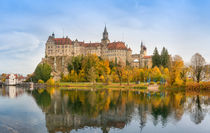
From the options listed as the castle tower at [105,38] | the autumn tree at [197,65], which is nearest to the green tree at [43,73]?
the castle tower at [105,38]

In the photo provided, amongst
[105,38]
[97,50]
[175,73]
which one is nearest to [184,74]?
[175,73]

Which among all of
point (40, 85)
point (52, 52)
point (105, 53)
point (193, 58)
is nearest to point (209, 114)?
point (193, 58)

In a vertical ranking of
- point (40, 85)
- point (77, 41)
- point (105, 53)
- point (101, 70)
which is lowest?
point (40, 85)

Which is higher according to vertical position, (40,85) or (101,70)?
(101,70)

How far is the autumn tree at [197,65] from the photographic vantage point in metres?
54.5

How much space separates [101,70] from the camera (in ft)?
235

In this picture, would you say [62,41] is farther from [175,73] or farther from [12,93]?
[175,73]

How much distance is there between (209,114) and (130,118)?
958 cm

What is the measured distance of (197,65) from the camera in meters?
55.3

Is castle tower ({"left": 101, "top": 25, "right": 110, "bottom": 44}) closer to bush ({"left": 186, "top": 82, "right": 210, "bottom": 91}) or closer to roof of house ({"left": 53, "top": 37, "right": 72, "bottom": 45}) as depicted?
roof of house ({"left": 53, "top": 37, "right": 72, "bottom": 45})

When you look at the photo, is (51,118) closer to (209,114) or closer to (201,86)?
(209,114)

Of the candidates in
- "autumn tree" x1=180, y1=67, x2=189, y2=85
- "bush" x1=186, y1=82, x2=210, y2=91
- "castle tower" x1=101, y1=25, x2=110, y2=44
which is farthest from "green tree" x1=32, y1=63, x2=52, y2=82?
"bush" x1=186, y1=82, x2=210, y2=91

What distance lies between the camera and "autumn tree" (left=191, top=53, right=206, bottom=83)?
5447 centimetres

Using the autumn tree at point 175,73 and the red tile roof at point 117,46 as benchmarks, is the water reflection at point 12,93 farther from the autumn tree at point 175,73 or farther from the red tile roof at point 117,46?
the red tile roof at point 117,46
